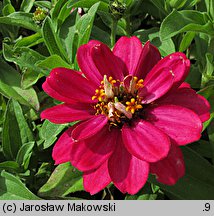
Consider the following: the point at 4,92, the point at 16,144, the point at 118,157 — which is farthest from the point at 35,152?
the point at 118,157

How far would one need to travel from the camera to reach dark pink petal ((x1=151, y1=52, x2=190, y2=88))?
0.95 meters

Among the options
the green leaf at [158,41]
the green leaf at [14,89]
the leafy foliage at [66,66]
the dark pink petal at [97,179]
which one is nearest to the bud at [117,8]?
the leafy foliage at [66,66]

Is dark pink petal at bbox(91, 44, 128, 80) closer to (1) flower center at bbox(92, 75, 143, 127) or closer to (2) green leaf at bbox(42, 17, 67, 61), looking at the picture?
(1) flower center at bbox(92, 75, 143, 127)

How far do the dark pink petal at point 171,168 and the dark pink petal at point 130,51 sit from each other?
9.6 inches

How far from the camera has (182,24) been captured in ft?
3.54

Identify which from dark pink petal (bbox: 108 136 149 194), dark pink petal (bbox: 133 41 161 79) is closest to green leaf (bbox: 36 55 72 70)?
dark pink petal (bbox: 133 41 161 79)

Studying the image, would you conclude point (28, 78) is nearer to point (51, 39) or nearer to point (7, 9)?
point (51, 39)

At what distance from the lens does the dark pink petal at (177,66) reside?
0.95 metres

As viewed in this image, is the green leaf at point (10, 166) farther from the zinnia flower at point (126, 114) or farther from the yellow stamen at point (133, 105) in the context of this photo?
the yellow stamen at point (133, 105)

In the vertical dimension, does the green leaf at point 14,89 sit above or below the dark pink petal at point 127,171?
below

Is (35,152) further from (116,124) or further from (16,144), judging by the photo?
(116,124)

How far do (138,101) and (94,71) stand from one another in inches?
5.2

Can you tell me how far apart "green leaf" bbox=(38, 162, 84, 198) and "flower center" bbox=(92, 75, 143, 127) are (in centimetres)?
26

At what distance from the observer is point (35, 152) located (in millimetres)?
1326
